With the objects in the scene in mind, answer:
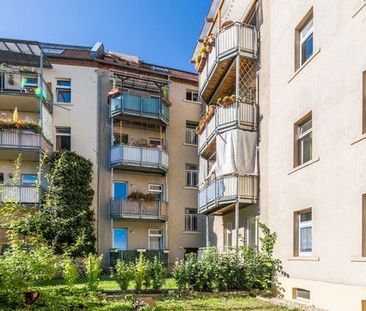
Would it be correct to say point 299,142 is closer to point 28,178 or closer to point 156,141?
point 156,141

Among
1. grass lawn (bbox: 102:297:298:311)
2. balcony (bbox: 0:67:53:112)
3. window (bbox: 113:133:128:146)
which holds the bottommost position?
grass lawn (bbox: 102:297:298:311)

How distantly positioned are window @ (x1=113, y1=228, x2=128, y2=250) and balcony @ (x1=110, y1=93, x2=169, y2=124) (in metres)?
7.55

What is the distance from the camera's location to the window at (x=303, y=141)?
41.7 feet

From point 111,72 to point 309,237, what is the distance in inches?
737

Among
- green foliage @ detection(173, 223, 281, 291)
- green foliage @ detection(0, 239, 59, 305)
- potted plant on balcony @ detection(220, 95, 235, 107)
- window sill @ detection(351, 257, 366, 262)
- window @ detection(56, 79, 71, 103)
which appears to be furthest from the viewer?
window @ detection(56, 79, 71, 103)

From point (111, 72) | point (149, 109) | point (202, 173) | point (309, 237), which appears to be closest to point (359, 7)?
point (309, 237)

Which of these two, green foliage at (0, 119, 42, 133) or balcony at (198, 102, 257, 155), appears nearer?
balcony at (198, 102, 257, 155)

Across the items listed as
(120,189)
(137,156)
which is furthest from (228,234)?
(120,189)

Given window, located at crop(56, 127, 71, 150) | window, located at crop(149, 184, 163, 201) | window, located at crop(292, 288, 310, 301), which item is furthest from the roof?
window, located at crop(292, 288, 310, 301)

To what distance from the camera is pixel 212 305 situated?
1150 centimetres

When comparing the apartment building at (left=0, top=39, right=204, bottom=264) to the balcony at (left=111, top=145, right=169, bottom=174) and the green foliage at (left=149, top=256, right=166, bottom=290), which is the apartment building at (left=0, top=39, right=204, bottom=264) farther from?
the green foliage at (left=149, top=256, right=166, bottom=290)

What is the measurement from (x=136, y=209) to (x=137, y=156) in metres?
3.33

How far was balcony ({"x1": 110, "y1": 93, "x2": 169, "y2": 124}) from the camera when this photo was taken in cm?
2550

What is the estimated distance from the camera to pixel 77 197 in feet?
79.2
